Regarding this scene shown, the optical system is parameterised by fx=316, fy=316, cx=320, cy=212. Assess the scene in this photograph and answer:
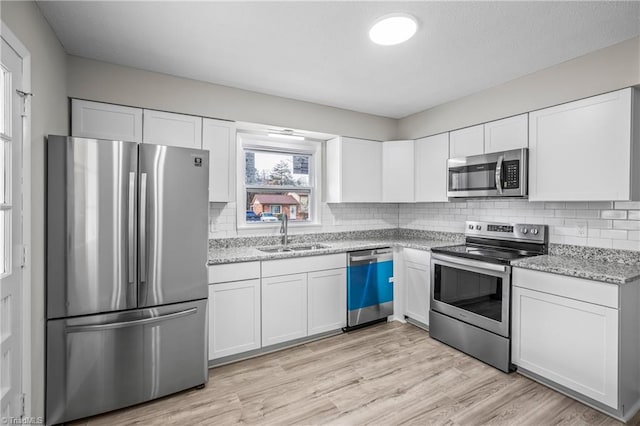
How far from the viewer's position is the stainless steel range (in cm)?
260

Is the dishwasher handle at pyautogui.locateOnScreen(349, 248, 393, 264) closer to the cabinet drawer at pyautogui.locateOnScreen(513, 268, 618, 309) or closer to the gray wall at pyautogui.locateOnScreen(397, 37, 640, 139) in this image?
the cabinet drawer at pyautogui.locateOnScreen(513, 268, 618, 309)

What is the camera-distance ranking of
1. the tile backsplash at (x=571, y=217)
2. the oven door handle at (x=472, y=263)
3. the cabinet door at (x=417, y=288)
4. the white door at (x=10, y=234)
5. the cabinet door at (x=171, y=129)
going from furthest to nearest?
the cabinet door at (x=417, y=288) < the cabinet door at (x=171, y=129) < the oven door handle at (x=472, y=263) < the tile backsplash at (x=571, y=217) < the white door at (x=10, y=234)

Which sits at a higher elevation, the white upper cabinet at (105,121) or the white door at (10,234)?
the white upper cabinet at (105,121)

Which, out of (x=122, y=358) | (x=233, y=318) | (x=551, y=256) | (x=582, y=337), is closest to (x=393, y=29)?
(x=551, y=256)

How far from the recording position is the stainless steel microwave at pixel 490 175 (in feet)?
9.07

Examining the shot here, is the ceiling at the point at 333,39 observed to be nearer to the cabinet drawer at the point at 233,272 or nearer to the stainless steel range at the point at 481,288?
the stainless steel range at the point at 481,288

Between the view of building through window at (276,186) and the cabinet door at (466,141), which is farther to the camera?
the view of building through window at (276,186)

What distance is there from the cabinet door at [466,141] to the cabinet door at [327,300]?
1.75 meters

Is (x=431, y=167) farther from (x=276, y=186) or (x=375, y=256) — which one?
(x=276, y=186)

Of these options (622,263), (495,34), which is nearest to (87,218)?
(495,34)

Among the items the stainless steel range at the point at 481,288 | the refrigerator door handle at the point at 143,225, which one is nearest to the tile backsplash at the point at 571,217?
the stainless steel range at the point at 481,288

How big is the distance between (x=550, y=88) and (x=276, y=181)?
2.76m

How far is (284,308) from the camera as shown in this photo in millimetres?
2982

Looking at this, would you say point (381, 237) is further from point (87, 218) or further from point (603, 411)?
point (87, 218)
